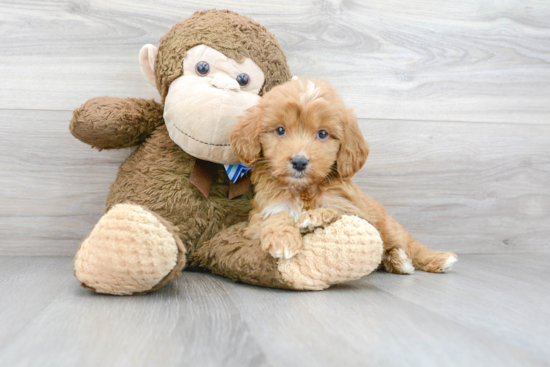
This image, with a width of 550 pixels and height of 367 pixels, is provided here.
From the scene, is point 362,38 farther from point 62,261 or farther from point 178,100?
point 62,261

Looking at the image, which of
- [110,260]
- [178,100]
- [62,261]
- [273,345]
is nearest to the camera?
[273,345]

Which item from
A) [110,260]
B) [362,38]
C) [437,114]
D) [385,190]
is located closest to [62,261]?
[110,260]

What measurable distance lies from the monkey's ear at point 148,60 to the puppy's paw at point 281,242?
2.16ft

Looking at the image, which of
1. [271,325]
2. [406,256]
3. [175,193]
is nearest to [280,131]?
[175,193]

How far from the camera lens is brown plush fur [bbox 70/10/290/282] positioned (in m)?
1.33

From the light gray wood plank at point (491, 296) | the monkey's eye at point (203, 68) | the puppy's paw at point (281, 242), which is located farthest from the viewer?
the monkey's eye at point (203, 68)

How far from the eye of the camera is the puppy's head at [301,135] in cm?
114

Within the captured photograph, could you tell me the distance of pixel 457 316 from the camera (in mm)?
985

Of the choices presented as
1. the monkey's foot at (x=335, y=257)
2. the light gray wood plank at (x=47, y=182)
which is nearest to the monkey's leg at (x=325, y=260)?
the monkey's foot at (x=335, y=257)

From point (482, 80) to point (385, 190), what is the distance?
62 centimetres

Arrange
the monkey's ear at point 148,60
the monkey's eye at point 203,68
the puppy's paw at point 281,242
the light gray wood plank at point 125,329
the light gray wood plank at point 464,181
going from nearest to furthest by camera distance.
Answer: the light gray wood plank at point 125,329 → the puppy's paw at point 281,242 → the monkey's eye at point 203,68 → the monkey's ear at point 148,60 → the light gray wood plank at point 464,181

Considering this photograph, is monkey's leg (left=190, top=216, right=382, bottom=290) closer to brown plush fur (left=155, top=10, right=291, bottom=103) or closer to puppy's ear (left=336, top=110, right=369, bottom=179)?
puppy's ear (left=336, top=110, right=369, bottom=179)

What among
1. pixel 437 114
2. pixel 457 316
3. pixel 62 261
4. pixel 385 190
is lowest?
pixel 62 261

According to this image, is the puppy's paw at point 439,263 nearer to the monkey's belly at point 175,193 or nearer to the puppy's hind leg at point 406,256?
the puppy's hind leg at point 406,256
